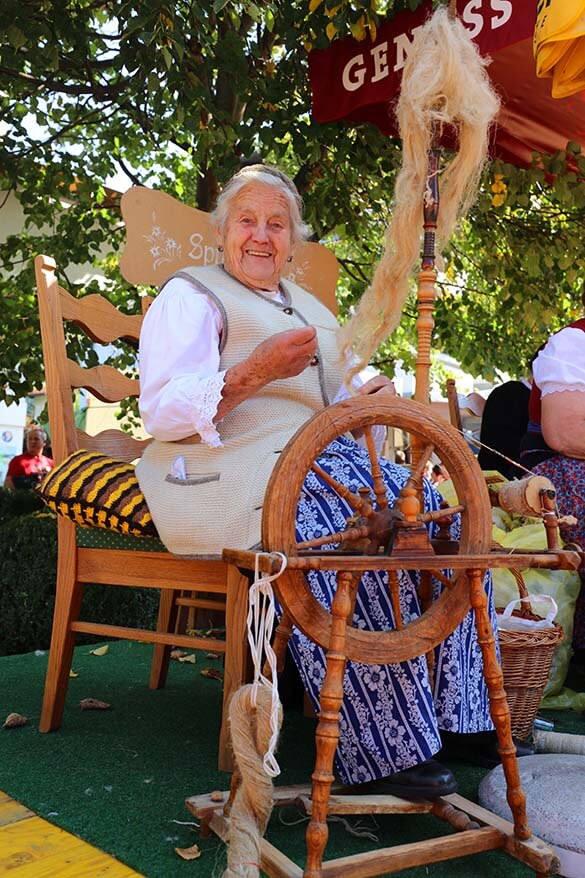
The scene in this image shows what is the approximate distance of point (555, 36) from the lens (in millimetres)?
2223

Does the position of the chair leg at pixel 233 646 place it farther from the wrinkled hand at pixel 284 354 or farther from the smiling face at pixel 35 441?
the smiling face at pixel 35 441

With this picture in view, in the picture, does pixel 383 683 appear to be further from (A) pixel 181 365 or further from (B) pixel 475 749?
(A) pixel 181 365

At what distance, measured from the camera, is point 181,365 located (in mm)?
1972

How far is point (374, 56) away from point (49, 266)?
5.88 feet

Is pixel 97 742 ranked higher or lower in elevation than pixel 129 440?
lower

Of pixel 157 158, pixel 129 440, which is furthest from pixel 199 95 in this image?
pixel 157 158

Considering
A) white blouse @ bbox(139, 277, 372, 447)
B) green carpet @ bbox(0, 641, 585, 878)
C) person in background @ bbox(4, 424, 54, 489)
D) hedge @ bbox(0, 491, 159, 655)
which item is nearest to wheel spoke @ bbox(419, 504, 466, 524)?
white blouse @ bbox(139, 277, 372, 447)

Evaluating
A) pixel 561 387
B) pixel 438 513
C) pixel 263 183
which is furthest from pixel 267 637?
pixel 561 387

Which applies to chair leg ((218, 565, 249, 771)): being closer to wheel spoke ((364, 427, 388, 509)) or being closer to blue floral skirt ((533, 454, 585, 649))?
wheel spoke ((364, 427, 388, 509))

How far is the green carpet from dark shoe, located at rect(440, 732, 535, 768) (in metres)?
0.05

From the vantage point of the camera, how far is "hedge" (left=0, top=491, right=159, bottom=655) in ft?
12.6

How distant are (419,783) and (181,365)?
3.53 ft

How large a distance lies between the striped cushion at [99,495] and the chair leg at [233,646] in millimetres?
267

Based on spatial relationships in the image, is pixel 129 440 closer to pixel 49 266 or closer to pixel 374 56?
pixel 49 266
